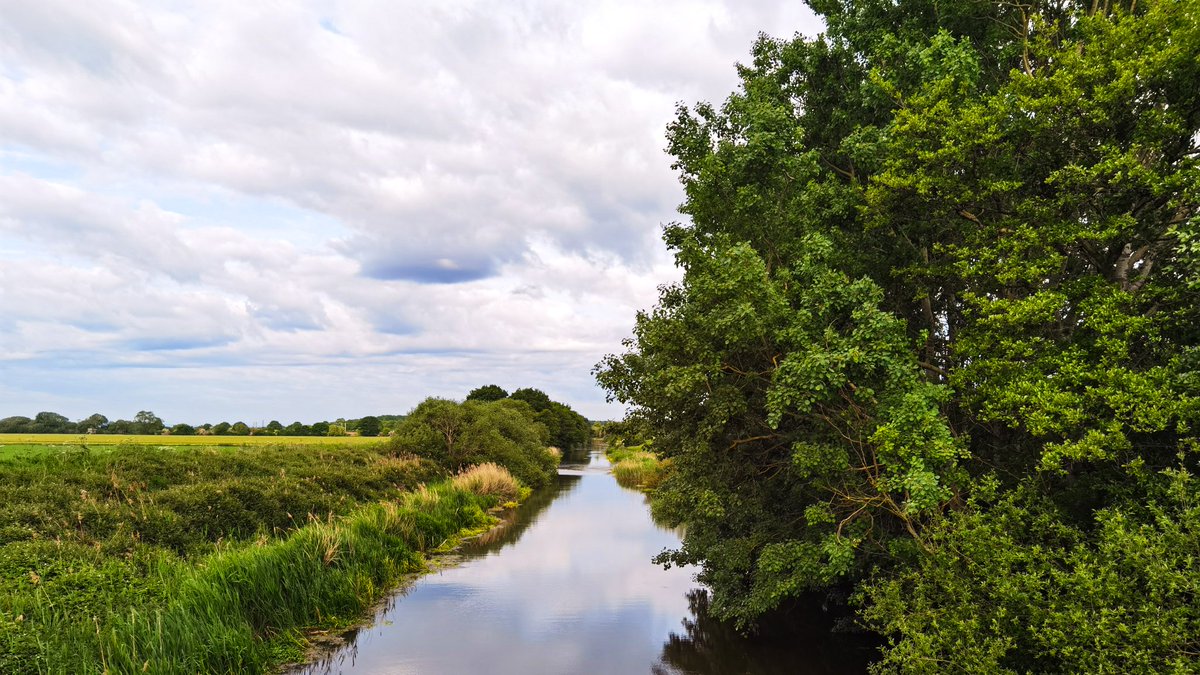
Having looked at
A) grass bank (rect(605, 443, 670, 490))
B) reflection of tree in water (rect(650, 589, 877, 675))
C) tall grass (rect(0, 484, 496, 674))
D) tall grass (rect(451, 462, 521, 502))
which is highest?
tall grass (rect(0, 484, 496, 674))

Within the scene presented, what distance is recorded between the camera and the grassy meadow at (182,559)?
1098 cm

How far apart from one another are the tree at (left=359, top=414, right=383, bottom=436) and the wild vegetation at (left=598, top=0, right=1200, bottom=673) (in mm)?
109967

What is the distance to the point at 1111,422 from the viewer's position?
9.96 metres

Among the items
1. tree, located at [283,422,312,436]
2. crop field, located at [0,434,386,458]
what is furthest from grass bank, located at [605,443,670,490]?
tree, located at [283,422,312,436]

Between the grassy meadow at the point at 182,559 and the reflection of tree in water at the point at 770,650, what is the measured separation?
926cm

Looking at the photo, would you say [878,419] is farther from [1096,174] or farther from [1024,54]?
[1024,54]

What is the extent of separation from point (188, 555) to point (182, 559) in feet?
0.55

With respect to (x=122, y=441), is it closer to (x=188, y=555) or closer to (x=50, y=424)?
(x=188, y=555)

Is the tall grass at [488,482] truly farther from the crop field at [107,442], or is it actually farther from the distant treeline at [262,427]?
the distant treeline at [262,427]

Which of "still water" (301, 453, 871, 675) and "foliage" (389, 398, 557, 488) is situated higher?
"foliage" (389, 398, 557, 488)

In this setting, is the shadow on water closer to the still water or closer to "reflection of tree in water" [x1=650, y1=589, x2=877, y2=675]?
the still water

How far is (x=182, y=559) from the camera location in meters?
16.9

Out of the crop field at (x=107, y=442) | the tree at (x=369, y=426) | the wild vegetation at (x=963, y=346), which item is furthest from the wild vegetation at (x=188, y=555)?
the tree at (x=369, y=426)

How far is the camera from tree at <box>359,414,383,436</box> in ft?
381
